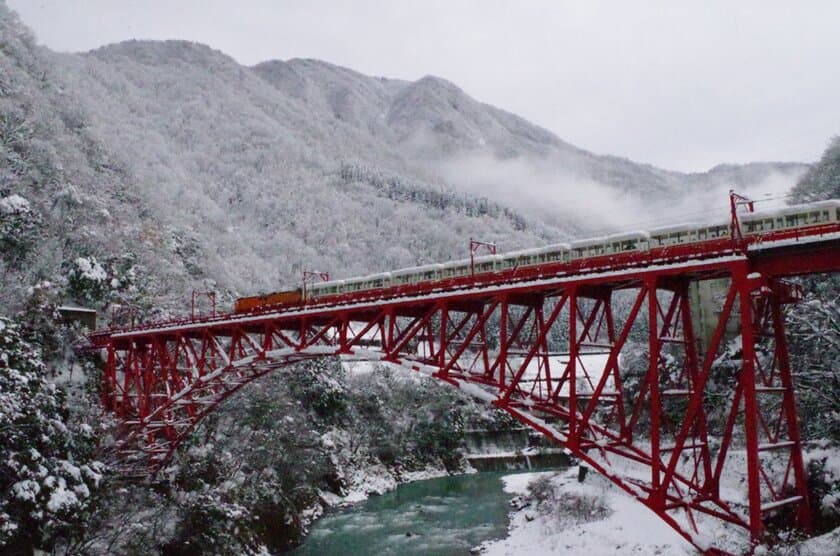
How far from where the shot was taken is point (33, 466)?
2311 cm

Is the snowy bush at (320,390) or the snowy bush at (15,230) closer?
the snowy bush at (15,230)

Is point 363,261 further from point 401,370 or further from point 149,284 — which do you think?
point 149,284

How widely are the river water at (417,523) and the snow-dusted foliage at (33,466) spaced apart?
13.4m

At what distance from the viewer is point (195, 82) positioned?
7584 inches

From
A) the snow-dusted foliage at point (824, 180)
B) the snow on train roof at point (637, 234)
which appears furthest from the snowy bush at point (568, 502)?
the snow-dusted foliage at point (824, 180)

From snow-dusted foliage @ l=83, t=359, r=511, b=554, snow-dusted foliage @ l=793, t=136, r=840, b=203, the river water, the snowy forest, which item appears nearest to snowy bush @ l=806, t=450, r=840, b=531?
the snowy forest

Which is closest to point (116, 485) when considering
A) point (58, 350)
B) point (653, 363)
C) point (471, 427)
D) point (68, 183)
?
point (58, 350)

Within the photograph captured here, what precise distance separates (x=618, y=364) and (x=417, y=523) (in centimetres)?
1796

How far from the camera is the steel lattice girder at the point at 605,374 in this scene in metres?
18.1

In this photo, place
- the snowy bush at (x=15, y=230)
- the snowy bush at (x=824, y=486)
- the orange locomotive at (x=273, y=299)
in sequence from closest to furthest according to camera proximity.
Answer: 1. the snowy bush at (x=824, y=486)
2. the orange locomotive at (x=273, y=299)
3. the snowy bush at (x=15, y=230)

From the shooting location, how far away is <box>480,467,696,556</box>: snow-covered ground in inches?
1056

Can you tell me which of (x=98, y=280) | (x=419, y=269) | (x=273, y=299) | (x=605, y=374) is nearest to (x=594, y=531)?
(x=605, y=374)

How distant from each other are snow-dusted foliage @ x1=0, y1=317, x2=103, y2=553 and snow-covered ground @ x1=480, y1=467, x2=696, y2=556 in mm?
18348

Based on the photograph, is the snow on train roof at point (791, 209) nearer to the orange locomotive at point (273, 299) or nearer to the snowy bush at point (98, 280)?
the orange locomotive at point (273, 299)
